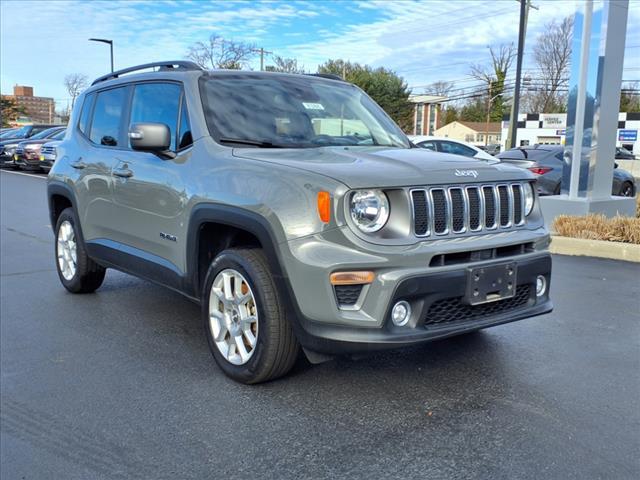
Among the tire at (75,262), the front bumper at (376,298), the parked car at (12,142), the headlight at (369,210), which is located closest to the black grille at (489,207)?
the front bumper at (376,298)

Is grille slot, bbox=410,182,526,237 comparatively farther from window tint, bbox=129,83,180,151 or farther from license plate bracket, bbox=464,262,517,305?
window tint, bbox=129,83,180,151

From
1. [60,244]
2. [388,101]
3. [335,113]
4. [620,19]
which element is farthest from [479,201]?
[388,101]

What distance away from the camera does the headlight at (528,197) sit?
13.3 ft

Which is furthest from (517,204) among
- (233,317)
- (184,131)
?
(184,131)

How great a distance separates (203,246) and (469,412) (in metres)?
1.94

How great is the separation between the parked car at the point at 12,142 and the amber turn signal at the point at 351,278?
2514 cm

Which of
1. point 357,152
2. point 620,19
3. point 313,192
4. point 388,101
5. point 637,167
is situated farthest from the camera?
point 388,101

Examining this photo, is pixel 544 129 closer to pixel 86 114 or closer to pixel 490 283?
pixel 86 114

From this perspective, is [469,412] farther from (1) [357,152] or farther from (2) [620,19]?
(2) [620,19]

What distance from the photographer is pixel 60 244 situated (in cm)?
623

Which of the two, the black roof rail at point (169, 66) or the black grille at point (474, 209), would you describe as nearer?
the black grille at point (474, 209)

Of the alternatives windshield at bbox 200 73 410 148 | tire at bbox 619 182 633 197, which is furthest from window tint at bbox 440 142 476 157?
windshield at bbox 200 73 410 148

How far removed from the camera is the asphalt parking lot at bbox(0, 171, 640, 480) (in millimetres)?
2947

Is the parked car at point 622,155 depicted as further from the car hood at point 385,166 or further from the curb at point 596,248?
the car hood at point 385,166
